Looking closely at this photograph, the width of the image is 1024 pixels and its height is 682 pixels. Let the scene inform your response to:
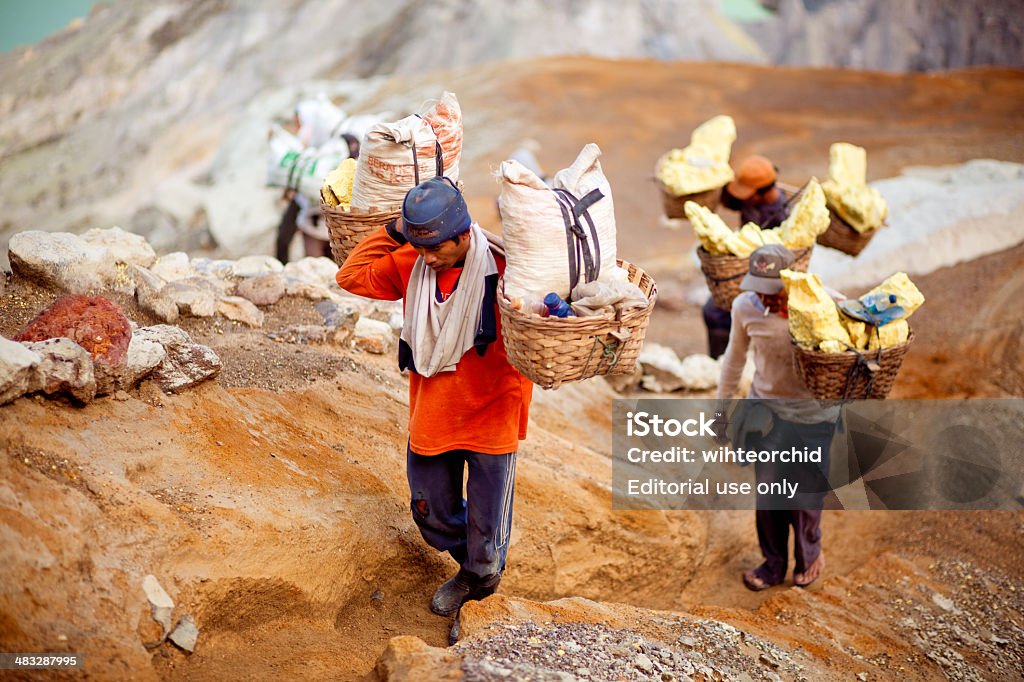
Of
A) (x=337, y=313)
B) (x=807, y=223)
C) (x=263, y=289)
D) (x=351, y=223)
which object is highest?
(x=351, y=223)

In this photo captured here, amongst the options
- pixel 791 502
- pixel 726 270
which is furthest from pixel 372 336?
pixel 791 502

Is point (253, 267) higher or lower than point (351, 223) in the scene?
lower

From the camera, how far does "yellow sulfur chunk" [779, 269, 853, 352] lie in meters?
3.96

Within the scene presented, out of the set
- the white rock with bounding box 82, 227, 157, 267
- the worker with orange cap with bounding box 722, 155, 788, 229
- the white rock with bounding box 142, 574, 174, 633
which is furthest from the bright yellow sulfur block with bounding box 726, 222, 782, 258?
the white rock with bounding box 142, 574, 174, 633

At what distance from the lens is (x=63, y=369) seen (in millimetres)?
3346

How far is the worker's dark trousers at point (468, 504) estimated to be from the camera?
3305mm

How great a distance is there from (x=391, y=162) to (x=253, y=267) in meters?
2.95

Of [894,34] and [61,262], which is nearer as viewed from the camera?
[61,262]

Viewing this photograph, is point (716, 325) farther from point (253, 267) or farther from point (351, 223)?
point (351, 223)

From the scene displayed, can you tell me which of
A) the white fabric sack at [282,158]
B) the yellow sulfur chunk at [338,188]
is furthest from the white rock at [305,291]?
the yellow sulfur chunk at [338,188]

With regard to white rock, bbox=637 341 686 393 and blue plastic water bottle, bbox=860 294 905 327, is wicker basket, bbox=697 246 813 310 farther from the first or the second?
white rock, bbox=637 341 686 393

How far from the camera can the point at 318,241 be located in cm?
727

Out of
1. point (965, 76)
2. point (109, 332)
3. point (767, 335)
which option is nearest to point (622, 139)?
point (965, 76)

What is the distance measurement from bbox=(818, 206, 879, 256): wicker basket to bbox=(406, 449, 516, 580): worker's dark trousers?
3298 mm
